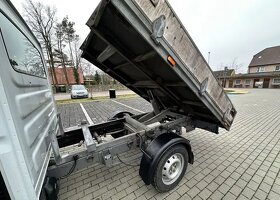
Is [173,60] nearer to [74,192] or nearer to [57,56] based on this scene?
[74,192]

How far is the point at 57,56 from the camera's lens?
2442 cm

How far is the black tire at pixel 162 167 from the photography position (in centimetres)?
222

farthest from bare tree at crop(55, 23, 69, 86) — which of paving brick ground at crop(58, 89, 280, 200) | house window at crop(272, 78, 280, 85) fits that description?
house window at crop(272, 78, 280, 85)

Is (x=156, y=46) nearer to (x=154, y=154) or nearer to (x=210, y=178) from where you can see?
(x=154, y=154)

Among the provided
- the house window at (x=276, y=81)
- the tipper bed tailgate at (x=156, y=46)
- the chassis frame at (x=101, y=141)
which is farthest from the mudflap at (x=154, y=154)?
the house window at (x=276, y=81)

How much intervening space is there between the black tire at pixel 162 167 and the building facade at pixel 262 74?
38.2 m

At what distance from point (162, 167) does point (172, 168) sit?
0.38m

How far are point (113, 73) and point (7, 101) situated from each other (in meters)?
2.82

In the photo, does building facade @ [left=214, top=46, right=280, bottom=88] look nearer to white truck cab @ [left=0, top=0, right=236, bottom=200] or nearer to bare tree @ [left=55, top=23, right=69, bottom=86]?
bare tree @ [left=55, top=23, right=69, bottom=86]

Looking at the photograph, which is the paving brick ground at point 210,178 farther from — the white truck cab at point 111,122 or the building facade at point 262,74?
the building facade at point 262,74

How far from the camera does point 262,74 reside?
106 ft

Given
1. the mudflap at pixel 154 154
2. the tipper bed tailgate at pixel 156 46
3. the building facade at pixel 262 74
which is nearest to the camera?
the tipper bed tailgate at pixel 156 46

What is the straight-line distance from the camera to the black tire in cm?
222

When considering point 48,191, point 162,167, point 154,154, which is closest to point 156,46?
point 154,154
